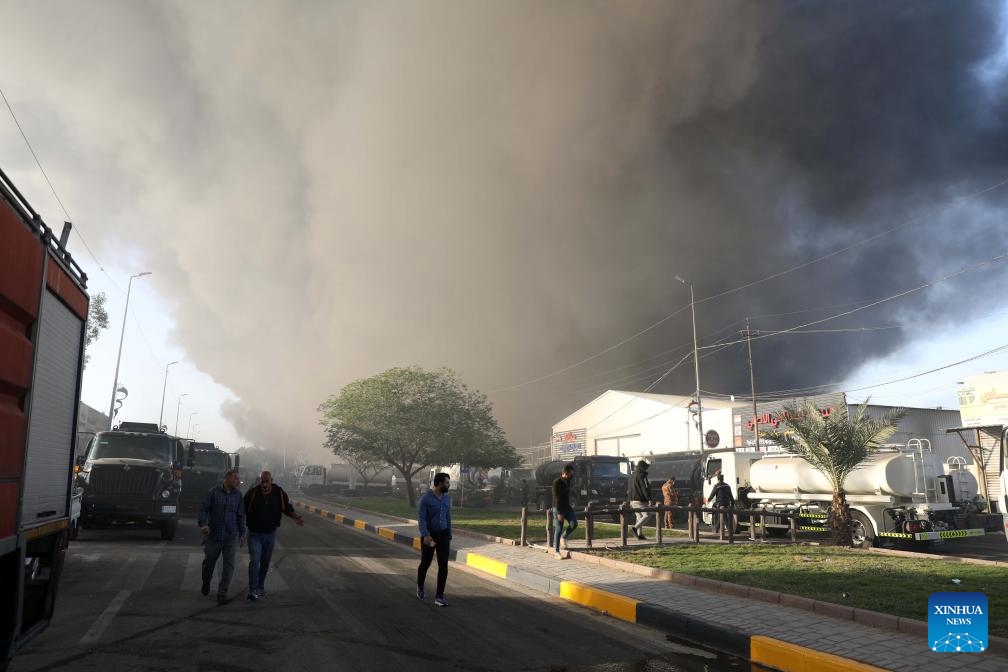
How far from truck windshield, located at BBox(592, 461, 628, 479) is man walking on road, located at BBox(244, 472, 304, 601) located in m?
17.1

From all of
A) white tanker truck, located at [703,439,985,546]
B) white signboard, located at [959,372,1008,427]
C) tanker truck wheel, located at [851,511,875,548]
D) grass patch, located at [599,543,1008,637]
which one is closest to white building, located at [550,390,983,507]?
white signboard, located at [959,372,1008,427]

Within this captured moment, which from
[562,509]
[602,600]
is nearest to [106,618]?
[602,600]

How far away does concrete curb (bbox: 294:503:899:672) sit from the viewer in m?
5.52

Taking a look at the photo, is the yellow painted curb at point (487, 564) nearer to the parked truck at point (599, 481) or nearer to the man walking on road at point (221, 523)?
the man walking on road at point (221, 523)

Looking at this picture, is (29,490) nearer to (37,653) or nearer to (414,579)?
(37,653)

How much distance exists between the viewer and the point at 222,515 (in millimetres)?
8320

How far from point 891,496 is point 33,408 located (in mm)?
16833

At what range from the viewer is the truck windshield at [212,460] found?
2391cm

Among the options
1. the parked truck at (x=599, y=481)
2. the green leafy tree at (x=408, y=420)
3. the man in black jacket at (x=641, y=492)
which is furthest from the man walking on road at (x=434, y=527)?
the green leafy tree at (x=408, y=420)

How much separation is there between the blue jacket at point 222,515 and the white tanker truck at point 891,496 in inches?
545

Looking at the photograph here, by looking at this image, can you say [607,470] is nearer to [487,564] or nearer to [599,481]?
[599,481]

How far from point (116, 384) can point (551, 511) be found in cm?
3826

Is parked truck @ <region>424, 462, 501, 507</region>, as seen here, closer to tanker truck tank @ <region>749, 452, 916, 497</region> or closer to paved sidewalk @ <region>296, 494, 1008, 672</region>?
tanker truck tank @ <region>749, 452, 916, 497</region>

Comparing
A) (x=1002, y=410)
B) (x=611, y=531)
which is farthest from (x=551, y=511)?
(x=1002, y=410)
